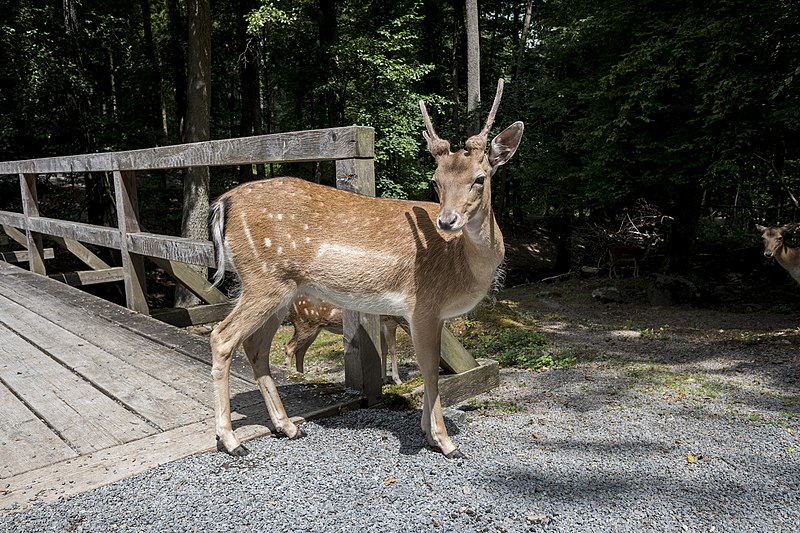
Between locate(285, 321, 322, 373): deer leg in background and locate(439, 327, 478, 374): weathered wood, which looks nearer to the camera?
locate(439, 327, 478, 374): weathered wood

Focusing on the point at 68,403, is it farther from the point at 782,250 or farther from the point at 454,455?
the point at 782,250

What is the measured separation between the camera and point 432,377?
2926 millimetres

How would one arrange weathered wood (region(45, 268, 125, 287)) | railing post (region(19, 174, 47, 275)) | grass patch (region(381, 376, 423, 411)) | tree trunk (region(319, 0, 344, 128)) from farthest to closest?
tree trunk (region(319, 0, 344, 128)) < weathered wood (region(45, 268, 125, 287)) < railing post (region(19, 174, 47, 275)) < grass patch (region(381, 376, 423, 411))

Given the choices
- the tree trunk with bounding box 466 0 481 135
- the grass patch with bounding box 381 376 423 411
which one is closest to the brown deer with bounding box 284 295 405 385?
the grass patch with bounding box 381 376 423 411

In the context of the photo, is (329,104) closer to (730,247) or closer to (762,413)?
(730,247)

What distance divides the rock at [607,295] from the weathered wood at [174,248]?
325 inches

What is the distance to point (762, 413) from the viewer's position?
143 inches

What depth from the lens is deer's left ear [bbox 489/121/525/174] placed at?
264 centimetres

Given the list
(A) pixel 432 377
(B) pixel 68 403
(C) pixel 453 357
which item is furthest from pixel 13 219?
(A) pixel 432 377

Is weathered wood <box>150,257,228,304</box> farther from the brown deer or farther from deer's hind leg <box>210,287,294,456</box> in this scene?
deer's hind leg <box>210,287,294,456</box>

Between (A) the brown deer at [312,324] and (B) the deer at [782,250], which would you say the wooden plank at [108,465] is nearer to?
(A) the brown deer at [312,324]

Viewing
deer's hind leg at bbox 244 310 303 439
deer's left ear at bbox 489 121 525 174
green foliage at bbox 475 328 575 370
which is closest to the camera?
deer's left ear at bbox 489 121 525 174

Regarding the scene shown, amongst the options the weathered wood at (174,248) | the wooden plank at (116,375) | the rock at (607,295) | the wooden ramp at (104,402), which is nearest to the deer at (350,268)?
the wooden ramp at (104,402)

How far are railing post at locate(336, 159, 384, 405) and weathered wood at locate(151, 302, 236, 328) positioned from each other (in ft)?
10.1
